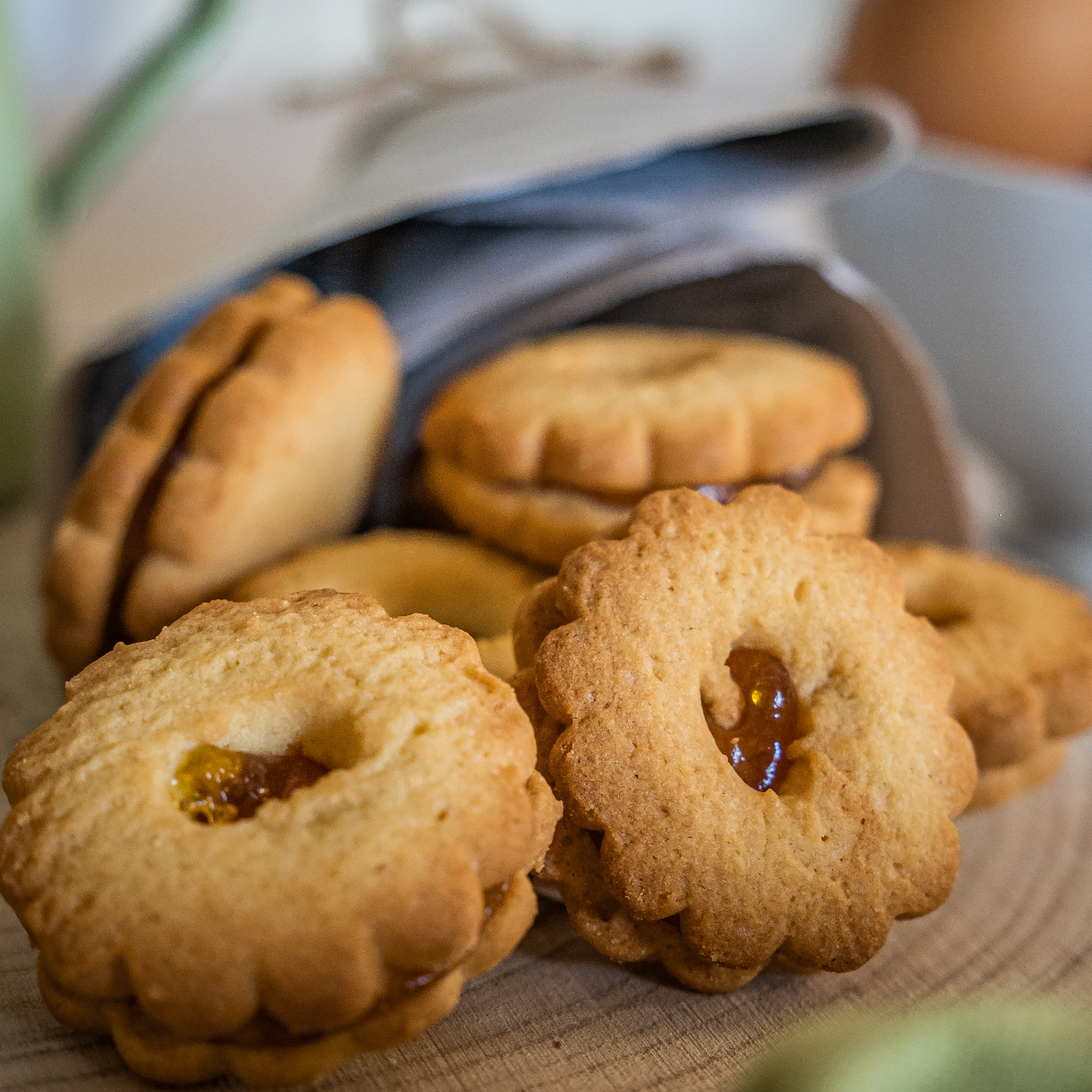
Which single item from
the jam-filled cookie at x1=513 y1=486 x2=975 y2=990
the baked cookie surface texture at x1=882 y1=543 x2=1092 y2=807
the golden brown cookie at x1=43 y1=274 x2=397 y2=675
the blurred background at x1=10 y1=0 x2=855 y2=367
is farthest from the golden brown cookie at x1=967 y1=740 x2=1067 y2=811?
the blurred background at x1=10 y1=0 x2=855 y2=367

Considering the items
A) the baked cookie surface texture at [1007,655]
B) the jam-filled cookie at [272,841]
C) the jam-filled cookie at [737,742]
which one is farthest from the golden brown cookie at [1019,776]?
the jam-filled cookie at [272,841]

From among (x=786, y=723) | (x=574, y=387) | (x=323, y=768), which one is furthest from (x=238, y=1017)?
(x=574, y=387)

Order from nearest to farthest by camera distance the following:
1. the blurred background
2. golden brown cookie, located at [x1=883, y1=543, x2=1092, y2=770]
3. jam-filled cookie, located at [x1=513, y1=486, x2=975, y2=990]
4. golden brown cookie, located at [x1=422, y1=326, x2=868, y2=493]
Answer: jam-filled cookie, located at [x1=513, y1=486, x2=975, y2=990] → golden brown cookie, located at [x1=883, y1=543, x2=1092, y2=770] → golden brown cookie, located at [x1=422, y1=326, x2=868, y2=493] → the blurred background

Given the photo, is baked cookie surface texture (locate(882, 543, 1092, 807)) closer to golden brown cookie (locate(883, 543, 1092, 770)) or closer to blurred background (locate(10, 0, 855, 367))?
golden brown cookie (locate(883, 543, 1092, 770))

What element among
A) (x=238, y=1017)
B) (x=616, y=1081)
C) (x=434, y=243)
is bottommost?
(x=616, y=1081)

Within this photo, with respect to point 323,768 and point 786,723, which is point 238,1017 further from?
point 786,723

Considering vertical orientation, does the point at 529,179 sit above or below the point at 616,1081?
above

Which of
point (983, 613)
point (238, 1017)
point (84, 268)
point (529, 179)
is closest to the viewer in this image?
point (238, 1017)

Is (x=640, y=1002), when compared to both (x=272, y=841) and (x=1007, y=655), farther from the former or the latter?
(x=1007, y=655)

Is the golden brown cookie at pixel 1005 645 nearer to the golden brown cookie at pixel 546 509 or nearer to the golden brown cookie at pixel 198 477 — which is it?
the golden brown cookie at pixel 546 509
